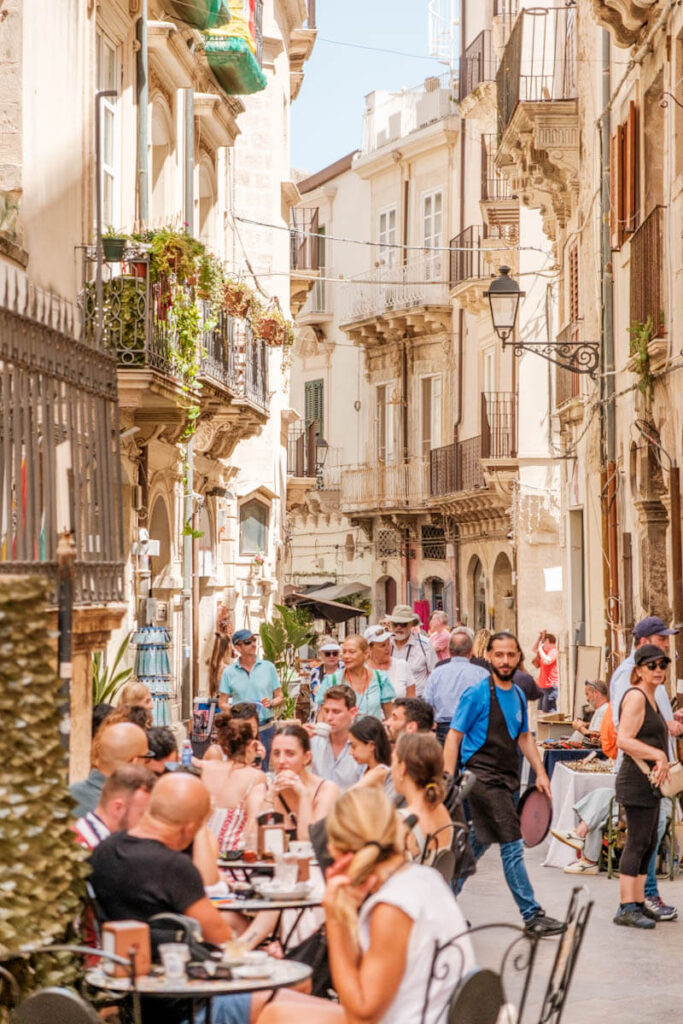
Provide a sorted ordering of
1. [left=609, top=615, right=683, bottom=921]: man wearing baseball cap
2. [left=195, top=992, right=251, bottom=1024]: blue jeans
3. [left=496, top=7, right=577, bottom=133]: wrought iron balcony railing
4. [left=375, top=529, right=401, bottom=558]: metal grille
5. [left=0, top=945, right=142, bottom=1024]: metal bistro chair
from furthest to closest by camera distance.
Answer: [left=375, top=529, right=401, bottom=558]: metal grille < [left=496, top=7, right=577, bottom=133]: wrought iron balcony railing < [left=609, top=615, right=683, bottom=921]: man wearing baseball cap < [left=195, top=992, right=251, bottom=1024]: blue jeans < [left=0, top=945, right=142, bottom=1024]: metal bistro chair

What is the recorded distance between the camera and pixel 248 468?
30531mm

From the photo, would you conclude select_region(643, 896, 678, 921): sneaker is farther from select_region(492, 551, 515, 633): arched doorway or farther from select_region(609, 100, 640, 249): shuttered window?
select_region(492, 551, 515, 633): arched doorway

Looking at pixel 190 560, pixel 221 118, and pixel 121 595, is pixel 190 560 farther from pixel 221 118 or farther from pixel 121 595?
pixel 121 595

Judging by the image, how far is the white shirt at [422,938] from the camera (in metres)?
5.36

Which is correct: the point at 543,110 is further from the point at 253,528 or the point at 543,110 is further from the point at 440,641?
the point at 253,528

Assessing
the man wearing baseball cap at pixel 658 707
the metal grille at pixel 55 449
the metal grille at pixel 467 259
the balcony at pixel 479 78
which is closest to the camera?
the metal grille at pixel 55 449

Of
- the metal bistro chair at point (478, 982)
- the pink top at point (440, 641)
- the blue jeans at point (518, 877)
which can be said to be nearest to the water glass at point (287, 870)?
the metal bistro chair at point (478, 982)

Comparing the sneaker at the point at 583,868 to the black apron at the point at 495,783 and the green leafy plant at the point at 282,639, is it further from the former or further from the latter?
the green leafy plant at the point at 282,639

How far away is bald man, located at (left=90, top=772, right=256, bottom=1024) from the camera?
6270mm

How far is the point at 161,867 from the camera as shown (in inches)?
247

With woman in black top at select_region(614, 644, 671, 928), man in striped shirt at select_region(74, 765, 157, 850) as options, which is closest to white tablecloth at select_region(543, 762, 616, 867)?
woman in black top at select_region(614, 644, 671, 928)

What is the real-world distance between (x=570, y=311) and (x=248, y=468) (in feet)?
26.1

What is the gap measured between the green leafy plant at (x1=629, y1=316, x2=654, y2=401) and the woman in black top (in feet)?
21.7

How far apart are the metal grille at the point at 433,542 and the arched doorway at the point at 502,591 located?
16.1ft
